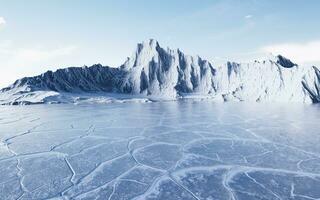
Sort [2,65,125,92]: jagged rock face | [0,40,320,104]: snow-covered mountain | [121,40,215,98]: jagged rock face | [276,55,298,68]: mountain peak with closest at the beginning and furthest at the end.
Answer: [0,40,320,104]: snow-covered mountain, [2,65,125,92]: jagged rock face, [276,55,298,68]: mountain peak, [121,40,215,98]: jagged rock face

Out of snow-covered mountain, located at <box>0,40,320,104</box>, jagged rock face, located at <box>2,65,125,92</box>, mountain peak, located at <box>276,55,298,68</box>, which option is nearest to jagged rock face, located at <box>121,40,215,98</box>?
snow-covered mountain, located at <box>0,40,320,104</box>

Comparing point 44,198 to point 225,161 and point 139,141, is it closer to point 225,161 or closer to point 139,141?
point 225,161

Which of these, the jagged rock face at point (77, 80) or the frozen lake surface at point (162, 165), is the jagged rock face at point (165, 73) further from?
the frozen lake surface at point (162, 165)

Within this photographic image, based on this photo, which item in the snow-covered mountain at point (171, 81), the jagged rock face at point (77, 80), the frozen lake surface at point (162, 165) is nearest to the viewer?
the frozen lake surface at point (162, 165)

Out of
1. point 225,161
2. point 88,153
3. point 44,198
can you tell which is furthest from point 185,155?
point 44,198

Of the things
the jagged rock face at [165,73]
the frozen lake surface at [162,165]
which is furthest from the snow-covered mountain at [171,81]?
the frozen lake surface at [162,165]

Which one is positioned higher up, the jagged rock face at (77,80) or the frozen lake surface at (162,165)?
the jagged rock face at (77,80)

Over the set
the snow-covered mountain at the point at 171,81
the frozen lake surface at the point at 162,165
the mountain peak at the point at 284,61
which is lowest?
the frozen lake surface at the point at 162,165

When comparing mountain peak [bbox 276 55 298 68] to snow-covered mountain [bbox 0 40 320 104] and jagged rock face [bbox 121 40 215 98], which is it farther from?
jagged rock face [bbox 121 40 215 98]
